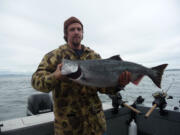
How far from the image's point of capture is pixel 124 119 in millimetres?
5898

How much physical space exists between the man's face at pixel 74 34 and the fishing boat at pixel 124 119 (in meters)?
2.29

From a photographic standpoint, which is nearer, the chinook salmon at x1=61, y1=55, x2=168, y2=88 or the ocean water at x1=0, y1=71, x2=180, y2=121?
the chinook salmon at x1=61, y1=55, x2=168, y2=88

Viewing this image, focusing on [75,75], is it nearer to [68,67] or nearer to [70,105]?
[68,67]

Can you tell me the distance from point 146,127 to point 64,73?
4.60 m

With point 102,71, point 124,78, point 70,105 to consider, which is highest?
point 102,71

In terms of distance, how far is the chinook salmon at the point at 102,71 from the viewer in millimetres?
2715

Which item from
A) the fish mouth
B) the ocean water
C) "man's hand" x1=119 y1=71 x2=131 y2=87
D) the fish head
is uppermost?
the fish head

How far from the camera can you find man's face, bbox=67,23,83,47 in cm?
318

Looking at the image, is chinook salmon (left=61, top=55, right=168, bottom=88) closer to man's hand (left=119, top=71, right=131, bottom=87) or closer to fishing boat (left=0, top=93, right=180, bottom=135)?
man's hand (left=119, top=71, right=131, bottom=87)

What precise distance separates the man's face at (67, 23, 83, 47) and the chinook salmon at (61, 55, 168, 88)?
20.1 inches

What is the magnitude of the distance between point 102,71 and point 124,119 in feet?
11.2

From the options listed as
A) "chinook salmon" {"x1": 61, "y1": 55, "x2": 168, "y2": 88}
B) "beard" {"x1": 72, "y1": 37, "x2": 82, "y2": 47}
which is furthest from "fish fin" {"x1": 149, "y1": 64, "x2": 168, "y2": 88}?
"beard" {"x1": 72, "y1": 37, "x2": 82, "y2": 47}

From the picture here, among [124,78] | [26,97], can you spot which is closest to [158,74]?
[124,78]

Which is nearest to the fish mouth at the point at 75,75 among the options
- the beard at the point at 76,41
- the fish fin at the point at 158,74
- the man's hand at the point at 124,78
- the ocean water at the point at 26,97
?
the beard at the point at 76,41
